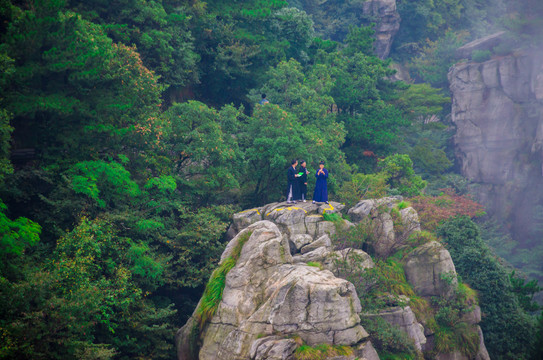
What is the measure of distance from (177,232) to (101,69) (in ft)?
22.0

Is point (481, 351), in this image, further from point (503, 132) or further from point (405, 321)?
point (503, 132)

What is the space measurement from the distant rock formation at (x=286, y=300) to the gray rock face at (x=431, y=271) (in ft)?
0.39

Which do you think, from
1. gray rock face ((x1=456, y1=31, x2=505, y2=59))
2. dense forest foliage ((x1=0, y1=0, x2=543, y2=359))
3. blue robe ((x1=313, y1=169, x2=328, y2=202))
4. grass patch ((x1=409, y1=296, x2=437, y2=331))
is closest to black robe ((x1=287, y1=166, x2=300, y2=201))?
blue robe ((x1=313, y1=169, x2=328, y2=202))

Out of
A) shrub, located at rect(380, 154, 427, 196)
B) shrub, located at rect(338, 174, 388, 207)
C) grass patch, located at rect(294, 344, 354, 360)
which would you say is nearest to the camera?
grass patch, located at rect(294, 344, 354, 360)

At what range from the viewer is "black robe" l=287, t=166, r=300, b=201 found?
19516 mm

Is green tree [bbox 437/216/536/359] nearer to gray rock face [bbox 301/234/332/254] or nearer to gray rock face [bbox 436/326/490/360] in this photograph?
gray rock face [bbox 436/326/490/360]

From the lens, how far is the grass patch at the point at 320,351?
13.0 meters

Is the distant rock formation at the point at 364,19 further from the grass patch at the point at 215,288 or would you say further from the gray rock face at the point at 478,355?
the grass patch at the point at 215,288

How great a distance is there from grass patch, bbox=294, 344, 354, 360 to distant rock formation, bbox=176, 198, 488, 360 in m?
0.14

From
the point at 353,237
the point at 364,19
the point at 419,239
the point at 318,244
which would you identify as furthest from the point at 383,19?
the point at 318,244

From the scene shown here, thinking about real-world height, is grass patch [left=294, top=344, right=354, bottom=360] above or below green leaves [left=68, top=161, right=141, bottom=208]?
below

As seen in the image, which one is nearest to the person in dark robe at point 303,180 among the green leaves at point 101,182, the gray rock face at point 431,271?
the gray rock face at point 431,271

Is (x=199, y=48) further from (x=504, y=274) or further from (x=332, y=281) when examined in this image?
(x=504, y=274)

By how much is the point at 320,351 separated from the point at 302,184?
8215mm
